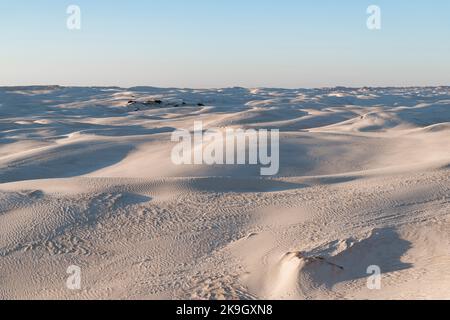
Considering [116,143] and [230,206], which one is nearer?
[230,206]

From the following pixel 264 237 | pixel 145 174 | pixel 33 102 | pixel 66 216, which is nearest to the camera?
pixel 264 237

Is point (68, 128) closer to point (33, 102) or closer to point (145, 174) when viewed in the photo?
point (145, 174)

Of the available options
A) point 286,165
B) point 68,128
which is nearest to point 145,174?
point 286,165
